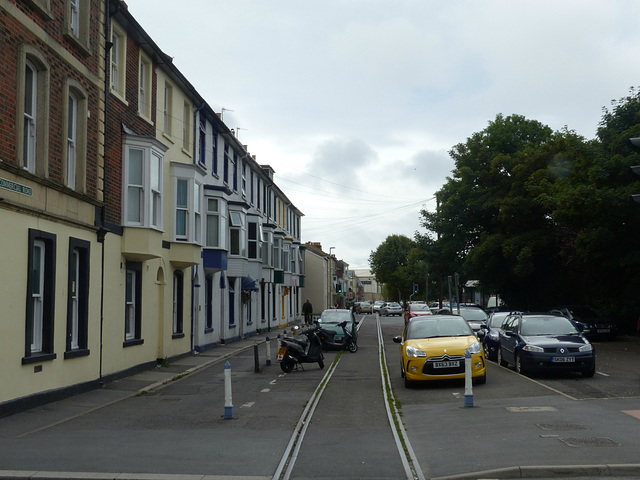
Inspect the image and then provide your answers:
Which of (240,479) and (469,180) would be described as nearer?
(240,479)

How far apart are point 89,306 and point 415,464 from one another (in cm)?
983

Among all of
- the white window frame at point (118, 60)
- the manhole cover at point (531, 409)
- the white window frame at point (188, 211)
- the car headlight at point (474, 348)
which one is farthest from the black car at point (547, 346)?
the white window frame at point (118, 60)

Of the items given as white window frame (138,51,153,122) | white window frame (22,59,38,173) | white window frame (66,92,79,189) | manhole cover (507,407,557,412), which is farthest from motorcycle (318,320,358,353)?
white window frame (22,59,38,173)

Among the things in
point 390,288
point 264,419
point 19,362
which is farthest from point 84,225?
point 390,288

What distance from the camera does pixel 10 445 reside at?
9125 millimetres

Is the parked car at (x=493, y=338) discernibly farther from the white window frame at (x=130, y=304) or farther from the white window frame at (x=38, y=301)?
the white window frame at (x=38, y=301)

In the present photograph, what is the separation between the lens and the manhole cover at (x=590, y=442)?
27.6 ft

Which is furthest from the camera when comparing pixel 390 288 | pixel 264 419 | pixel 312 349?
pixel 390 288

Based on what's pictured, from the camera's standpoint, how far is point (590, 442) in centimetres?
859

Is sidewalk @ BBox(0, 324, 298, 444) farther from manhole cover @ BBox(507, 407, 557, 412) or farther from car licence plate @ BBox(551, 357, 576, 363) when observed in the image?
car licence plate @ BBox(551, 357, 576, 363)

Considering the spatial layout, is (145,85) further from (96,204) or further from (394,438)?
(394,438)

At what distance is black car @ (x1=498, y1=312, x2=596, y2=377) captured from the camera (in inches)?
625

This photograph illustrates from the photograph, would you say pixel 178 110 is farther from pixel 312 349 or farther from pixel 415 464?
pixel 415 464

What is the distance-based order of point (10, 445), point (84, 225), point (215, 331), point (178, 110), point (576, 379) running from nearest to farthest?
1. point (10, 445)
2. point (84, 225)
3. point (576, 379)
4. point (178, 110)
5. point (215, 331)
